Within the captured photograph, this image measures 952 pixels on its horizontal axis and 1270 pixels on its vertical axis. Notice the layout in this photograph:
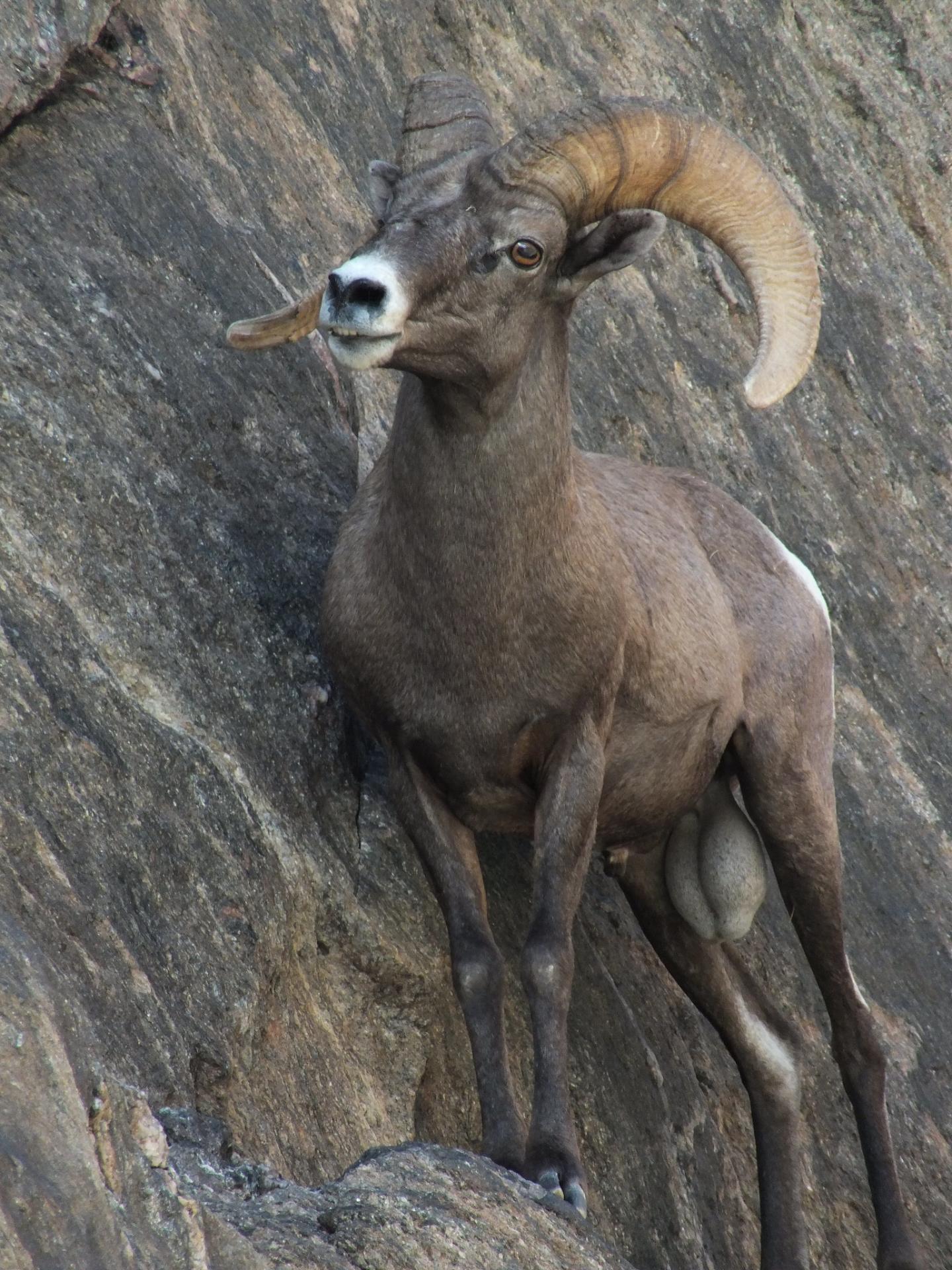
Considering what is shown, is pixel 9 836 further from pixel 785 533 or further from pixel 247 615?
pixel 785 533

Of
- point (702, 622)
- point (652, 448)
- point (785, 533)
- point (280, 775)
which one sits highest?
point (280, 775)

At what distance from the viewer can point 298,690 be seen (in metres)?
6.09

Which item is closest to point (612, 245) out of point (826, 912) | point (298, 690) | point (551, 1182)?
point (298, 690)

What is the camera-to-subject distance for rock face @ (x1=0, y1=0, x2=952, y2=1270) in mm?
4355

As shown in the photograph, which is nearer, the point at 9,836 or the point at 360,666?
the point at 9,836

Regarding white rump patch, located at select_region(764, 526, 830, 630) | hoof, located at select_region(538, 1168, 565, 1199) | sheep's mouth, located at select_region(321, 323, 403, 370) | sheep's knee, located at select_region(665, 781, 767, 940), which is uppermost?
sheep's mouth, located at select_region(321, 323, 403, 370)

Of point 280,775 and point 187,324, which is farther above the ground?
point 187,324

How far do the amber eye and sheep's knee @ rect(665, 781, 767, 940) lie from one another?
101 inches

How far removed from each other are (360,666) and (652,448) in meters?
3.95

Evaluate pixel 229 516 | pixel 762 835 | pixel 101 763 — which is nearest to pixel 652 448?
pixel 762 835

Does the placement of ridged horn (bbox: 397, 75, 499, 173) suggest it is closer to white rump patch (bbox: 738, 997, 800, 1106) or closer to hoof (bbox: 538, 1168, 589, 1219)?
hoof (bbox: 538, 1168, 589, 1219)

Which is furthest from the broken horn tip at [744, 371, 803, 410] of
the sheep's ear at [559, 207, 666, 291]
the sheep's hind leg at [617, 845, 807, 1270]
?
the sheep's hind leg at [617, 845, 807, 1270]

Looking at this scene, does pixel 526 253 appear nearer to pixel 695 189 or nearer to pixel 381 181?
pixel 695 189

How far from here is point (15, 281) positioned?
234 inches
